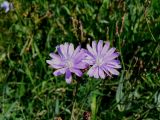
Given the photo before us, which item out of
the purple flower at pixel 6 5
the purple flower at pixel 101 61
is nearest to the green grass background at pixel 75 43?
the purple flower at pixel 6 5

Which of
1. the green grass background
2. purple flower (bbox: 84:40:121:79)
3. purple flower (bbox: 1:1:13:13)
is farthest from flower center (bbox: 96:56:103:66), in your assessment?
purple flower (bbox: 1:1:13:13)

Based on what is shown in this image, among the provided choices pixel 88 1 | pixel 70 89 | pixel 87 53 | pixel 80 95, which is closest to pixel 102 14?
pixel 88 1

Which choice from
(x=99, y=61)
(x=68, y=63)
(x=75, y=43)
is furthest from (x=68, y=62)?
(x=75, y=43)

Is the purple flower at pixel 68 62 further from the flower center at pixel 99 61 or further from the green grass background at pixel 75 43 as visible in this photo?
the green grass background at pixel 75 43

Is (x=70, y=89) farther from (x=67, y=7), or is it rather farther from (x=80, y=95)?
(x=67, y=7)

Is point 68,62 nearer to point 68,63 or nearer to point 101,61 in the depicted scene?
point 68,63

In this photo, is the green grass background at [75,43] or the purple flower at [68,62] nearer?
the purple flower at [68,62]
